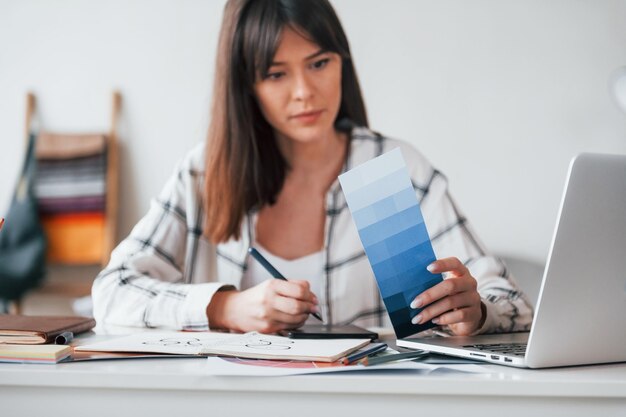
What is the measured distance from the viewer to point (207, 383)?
0.72 meters

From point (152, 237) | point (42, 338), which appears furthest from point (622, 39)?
point (42, 338)

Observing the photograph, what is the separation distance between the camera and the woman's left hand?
36.7 inches

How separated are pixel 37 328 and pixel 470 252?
82cm

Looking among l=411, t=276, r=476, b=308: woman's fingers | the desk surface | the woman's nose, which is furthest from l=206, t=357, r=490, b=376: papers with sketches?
the woman's nose

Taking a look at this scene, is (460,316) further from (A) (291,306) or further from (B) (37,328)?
(B) (37,328)

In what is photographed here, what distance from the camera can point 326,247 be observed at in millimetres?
1547

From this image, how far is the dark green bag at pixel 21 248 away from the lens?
287cm

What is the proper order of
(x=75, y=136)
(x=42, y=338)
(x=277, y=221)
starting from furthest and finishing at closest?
1. (x=75, y=136)
2. (x=277, y=221)
3. (x=42, y=338)

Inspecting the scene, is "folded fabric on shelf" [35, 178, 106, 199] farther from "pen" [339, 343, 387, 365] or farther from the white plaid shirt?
"pen" [339, 343, 387, 365]

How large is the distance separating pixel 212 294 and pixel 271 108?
453mm

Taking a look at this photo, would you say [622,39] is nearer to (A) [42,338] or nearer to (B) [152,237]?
(B) [152,237]

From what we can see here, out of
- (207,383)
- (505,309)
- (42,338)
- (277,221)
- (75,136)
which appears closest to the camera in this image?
(207,383)

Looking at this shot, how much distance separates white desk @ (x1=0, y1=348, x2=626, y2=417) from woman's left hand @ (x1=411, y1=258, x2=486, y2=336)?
0.62ft

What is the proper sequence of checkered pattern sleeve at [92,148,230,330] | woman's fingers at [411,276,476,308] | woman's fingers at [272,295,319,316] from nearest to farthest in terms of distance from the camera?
1. woman's fingers at [411,276,476,308]
2. woman's fingers at [272,295,319,316]
3. checkered pattern sleeve at [92,148,230,330]
